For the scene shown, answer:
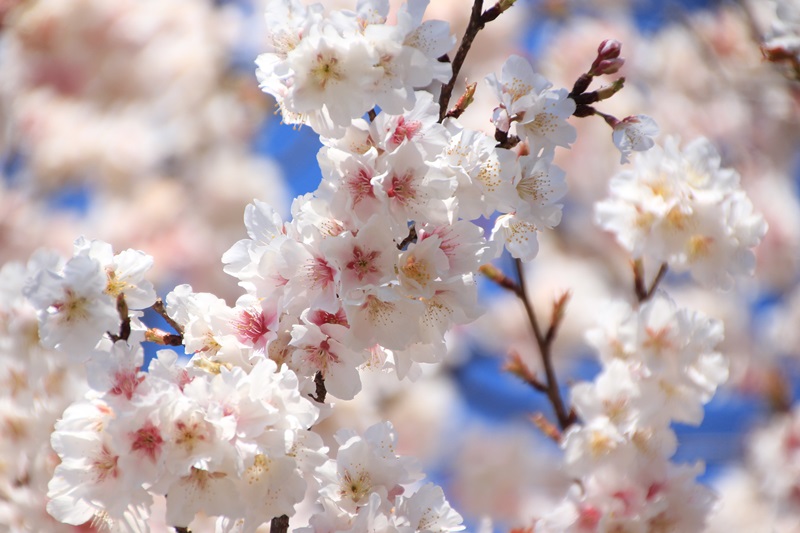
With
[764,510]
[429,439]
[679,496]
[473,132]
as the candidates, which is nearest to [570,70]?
[429,439]

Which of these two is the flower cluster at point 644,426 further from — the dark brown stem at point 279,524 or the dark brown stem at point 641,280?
the dark brown stem at point 279,524

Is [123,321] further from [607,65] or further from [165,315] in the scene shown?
[607,65]

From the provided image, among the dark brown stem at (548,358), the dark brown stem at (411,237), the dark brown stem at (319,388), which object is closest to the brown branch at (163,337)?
the dark brown stem at (319,388)

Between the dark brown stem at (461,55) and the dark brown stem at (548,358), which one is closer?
the dark brown stem at (461,55)

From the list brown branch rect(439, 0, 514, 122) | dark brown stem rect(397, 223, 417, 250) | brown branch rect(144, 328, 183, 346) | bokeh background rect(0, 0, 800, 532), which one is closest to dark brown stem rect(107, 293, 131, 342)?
brown branch rect(144, 328, 183, 346)

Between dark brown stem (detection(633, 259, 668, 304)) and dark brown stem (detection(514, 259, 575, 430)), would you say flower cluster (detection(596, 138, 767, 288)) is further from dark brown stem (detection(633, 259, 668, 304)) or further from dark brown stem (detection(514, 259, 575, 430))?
dark brown stem (detection(514, 259, 575, 430))

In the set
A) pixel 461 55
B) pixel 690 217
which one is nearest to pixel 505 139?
pixel 461 55
